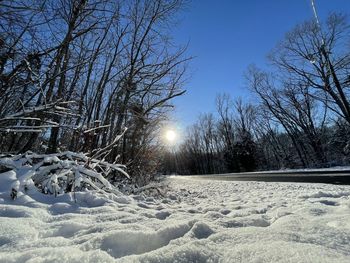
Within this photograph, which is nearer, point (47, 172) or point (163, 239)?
point (163, 239)

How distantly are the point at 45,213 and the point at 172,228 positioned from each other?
4.21ft

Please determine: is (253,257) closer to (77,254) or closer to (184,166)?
(77,254)

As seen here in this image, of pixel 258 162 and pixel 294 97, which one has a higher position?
pixel 294 97

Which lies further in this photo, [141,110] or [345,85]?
[345,85]

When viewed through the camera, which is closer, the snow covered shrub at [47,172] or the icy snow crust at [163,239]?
the icy snow crust at [163,239]

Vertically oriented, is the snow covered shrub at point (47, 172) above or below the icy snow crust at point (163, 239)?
above

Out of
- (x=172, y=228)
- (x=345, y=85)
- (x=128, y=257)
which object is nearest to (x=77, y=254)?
(x=128, y=257)

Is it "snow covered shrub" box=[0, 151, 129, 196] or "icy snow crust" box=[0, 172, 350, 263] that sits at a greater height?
"snow covered shrub" box=[0, 151, 129, 196]

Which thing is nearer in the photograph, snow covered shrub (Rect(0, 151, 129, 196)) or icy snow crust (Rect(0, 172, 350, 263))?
icy snow crust (Rect(0, 172, 350, 263))

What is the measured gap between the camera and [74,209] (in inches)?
99.0

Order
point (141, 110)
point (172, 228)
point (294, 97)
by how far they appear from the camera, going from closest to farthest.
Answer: point (172, 228) → point (141, 110) → point (294, 97)

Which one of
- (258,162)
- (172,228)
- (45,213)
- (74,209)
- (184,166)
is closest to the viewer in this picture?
(172,228)

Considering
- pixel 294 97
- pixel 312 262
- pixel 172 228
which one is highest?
pixel 294 97

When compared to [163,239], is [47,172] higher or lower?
higher
